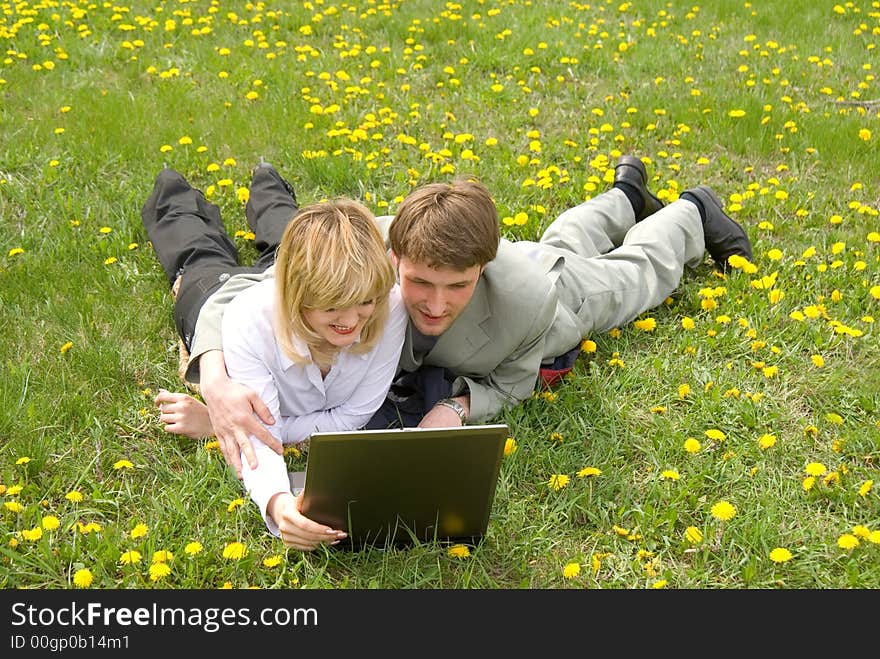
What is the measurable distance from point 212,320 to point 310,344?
1.78ft

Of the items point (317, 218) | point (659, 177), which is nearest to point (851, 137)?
point (659, 177)

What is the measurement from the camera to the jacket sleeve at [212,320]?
123 inches

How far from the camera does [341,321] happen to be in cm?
270

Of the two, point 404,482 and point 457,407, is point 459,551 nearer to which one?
point 404,482

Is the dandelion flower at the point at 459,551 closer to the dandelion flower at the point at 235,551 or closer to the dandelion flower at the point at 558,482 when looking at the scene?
the dandelion flower at the point at 558,482

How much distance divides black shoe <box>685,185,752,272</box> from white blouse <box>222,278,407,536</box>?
1848mm

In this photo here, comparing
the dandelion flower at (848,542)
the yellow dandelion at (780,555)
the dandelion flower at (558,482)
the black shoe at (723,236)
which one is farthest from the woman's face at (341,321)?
the black shoe at (723,236)

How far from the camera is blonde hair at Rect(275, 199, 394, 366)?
2596 mm

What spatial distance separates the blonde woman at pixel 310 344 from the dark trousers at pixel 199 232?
1.83ft

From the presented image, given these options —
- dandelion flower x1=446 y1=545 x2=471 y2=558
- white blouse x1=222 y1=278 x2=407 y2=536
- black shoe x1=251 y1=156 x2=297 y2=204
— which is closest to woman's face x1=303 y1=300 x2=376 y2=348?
white blouse x1=222 y1=278 x2=407 y2=536

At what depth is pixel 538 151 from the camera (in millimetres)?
5129

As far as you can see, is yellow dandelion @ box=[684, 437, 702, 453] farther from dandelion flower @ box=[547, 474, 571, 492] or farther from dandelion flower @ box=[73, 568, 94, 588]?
dandelion flower @ box=[73, 568, 94, 588]

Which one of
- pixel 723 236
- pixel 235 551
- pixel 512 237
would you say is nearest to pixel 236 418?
pixel 235 551

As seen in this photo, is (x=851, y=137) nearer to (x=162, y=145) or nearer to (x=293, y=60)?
(x=293, y=60)
